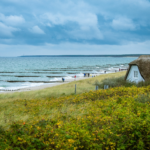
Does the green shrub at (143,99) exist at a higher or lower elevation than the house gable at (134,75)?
lower

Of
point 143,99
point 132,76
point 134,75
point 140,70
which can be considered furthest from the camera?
point 132,76

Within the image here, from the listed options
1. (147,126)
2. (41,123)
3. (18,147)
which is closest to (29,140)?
(18,147)

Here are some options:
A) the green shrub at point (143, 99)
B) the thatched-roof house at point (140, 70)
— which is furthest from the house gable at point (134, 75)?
the green shrub at point (143, 99)

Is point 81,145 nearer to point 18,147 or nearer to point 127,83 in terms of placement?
point 18,147

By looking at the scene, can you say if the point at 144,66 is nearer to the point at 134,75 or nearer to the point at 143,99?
the point at 134,75

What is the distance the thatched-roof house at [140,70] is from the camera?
23.5m

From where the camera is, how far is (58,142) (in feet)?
18.7

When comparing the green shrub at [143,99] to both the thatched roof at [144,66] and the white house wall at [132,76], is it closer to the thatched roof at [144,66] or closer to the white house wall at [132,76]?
the thatched roof at [144,66]

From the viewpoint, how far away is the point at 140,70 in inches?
944

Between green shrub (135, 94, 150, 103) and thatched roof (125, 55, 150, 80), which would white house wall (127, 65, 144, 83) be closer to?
thatched roof (125, 55, 150, 80)

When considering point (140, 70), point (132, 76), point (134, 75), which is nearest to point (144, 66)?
point (140, 70)

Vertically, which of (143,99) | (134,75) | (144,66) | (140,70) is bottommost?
(143,99)

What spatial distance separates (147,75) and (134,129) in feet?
61.1

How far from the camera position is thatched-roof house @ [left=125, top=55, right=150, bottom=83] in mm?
23500
